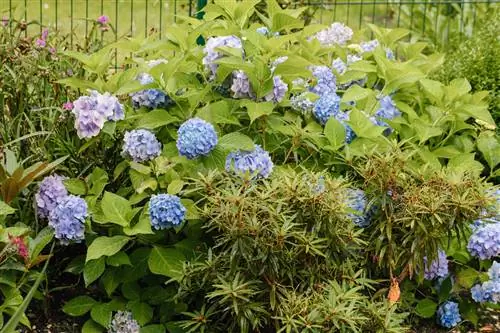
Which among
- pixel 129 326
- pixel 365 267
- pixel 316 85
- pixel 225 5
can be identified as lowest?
pixel 129 326

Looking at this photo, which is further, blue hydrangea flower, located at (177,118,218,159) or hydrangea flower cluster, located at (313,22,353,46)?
hydrangea flower cluster, located at (313,22,353,46)

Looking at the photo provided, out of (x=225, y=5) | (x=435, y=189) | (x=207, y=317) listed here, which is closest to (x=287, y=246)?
(x=207, y=317)

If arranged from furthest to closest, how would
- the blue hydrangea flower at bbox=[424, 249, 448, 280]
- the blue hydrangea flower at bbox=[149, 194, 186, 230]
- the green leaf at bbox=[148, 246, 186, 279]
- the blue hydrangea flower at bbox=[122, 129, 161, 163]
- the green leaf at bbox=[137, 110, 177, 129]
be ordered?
the blue hydrangea flower at bbox=[424, 249, 448, 280] → the green leaf at bbox=[137, 110, 177, 129] → the blue hydrangea flower at bbox=[122, 129, 161, 163] → the green leaf at bbox=[148, 246, 186, 279] → the blue hydrangea flower at bbox=[149, 194, 186, 230]

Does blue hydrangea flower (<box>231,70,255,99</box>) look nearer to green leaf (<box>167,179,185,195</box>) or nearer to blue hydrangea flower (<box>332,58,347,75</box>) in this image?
green leaf (<box>167,179,185,195</box>)

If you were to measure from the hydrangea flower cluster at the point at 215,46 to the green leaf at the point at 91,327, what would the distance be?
1145mm

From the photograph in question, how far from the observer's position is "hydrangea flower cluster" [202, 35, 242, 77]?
409 centimetres

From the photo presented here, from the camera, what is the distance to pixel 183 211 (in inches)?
147

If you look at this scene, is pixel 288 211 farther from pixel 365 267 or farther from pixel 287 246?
pixel 365 267

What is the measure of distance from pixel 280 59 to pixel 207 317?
1.25 meters

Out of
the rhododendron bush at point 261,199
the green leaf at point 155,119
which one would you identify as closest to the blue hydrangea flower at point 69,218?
the rhododendron bush at point 261,199

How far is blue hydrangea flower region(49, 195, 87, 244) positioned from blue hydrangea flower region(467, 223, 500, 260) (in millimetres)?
1627

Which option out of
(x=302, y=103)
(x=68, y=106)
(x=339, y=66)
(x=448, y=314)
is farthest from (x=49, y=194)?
(x=448, y=314)

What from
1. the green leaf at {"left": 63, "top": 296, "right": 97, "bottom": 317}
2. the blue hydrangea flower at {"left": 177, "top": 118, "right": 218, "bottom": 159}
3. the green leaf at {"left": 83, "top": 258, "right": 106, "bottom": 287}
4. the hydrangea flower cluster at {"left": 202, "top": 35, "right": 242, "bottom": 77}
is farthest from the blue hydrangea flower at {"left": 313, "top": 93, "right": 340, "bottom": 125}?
the green leaf at {"left": 63, "top": 296, "right": 97, "bottom": 317}

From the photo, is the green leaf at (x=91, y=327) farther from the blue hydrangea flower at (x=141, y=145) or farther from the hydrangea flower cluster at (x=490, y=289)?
the hydrangea flower cluster at (x=490, y=289)
